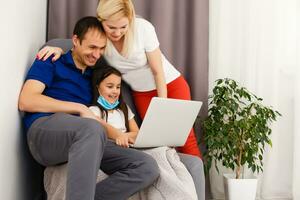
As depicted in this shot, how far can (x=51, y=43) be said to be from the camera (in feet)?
8.64

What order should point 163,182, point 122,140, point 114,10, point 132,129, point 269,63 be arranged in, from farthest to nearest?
point 269,63 < point 132,129 < point 114,10 < point 122,140 < point 163,182

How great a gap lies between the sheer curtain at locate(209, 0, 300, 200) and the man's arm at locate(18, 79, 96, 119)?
1.25 metres

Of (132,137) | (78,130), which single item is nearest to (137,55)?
(132,137)

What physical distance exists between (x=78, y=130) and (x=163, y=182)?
0.43 meters

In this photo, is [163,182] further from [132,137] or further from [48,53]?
[48,53]

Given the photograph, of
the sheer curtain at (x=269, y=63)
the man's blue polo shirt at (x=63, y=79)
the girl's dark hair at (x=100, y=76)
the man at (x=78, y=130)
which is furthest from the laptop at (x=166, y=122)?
the sheer curtain at (x=269, y=63)

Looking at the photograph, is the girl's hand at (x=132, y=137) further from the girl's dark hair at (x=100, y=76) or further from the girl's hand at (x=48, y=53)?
the girl's hand at (x=48, y=53)

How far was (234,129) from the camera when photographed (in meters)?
2.93

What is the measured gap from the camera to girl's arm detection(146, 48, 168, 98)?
255 centimetres

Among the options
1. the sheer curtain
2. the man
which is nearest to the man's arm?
the man

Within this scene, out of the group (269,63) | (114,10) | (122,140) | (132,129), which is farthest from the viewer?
(269,63)
